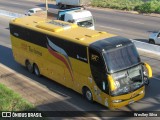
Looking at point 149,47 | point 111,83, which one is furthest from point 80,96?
point 149,47

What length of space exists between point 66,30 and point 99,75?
436cm

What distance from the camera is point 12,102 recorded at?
16391 millimetres

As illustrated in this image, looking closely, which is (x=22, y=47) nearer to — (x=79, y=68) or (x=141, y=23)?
(x=79, y=68)

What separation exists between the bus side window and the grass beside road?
330cm

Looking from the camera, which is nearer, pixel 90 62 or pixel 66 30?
pixel 90 62

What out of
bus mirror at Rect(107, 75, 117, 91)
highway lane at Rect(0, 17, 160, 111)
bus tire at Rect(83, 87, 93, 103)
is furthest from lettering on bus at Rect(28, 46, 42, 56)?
bus mirror at Rect(107, 75, 117, 91)

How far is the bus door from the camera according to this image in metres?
14.9

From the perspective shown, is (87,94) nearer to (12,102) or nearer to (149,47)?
(12,102)

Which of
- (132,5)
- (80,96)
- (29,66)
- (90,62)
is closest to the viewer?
(90,62)

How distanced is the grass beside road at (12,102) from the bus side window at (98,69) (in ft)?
10.8

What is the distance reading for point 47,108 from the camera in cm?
1619

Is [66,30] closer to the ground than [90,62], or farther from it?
farther from it

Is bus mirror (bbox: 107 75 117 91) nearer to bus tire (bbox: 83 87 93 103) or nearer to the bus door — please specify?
the bus door

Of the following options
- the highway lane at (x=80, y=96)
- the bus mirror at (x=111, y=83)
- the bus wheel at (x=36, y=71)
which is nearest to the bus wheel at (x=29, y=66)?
the highway lane at (x=80, y=96)
